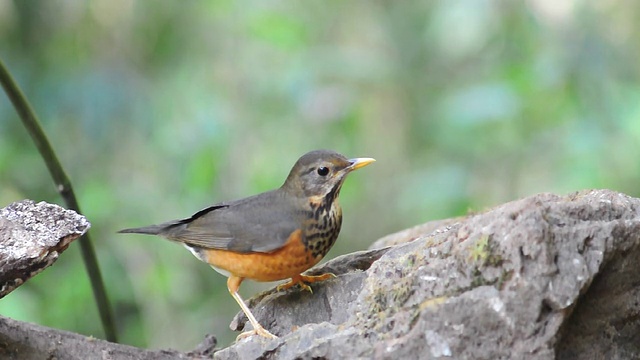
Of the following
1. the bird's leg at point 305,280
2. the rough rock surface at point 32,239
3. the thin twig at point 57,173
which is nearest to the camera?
the rough rock surface at point 32,239

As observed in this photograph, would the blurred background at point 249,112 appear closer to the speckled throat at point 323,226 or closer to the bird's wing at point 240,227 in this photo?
the bird's wing at point 240,227

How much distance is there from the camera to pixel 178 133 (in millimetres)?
6262

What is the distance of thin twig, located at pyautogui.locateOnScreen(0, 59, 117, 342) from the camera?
3311 mm

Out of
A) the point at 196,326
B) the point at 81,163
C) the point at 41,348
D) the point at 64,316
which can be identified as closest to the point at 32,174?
the point at 81,163

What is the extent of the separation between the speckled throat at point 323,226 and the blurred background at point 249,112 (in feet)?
5.84

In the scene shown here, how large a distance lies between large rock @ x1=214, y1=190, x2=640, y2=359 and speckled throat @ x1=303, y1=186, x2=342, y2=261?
0.84 metres

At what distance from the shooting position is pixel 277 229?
3879mm

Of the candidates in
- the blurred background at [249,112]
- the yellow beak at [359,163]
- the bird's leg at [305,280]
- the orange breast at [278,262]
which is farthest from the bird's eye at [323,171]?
the blurred background at [249,112]

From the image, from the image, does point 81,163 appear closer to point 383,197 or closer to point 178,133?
point 178,133

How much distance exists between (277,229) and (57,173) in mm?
1000

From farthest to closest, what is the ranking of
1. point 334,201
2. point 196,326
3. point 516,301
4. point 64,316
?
point 196,326, point 64,316, point 334,201, point 516,301

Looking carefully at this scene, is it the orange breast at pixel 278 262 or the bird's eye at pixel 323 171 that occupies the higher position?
the bird's eye at pixel 323 171

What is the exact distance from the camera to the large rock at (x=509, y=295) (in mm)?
2529

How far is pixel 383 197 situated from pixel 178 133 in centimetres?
293
